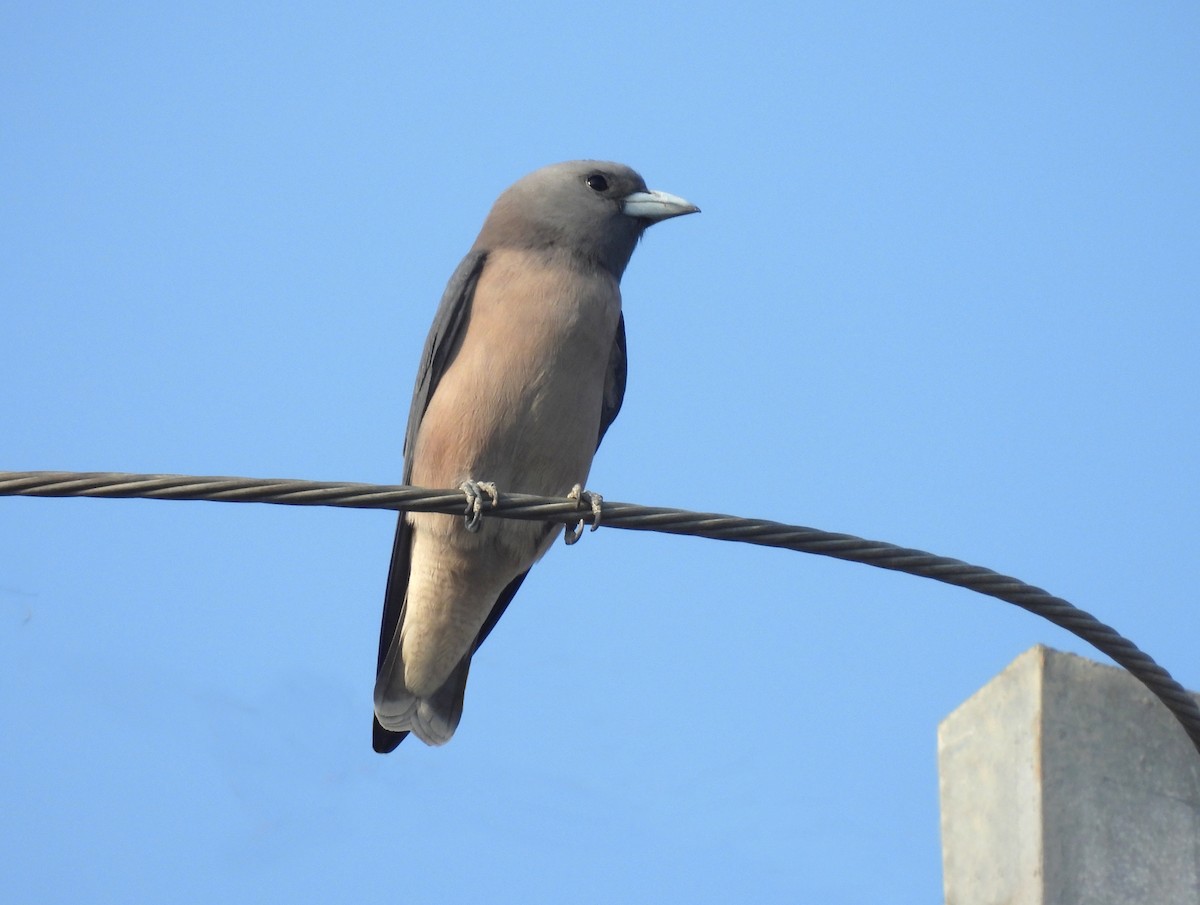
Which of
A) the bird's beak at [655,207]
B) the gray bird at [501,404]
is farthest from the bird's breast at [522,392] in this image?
the bird's beak at [655,207]

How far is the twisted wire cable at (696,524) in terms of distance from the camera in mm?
4074

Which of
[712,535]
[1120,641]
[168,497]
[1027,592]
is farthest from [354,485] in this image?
[1120,641]

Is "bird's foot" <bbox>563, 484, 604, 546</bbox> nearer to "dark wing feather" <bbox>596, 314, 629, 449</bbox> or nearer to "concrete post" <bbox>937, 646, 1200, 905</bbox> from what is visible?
Result: "dark wing feather" <bbox>596, 314, 629, 449</bbox>

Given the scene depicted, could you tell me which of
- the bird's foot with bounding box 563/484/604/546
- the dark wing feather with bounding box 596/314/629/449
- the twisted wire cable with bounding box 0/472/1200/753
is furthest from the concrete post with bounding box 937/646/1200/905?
the dark wing feather with bounding box 596/314/629/449

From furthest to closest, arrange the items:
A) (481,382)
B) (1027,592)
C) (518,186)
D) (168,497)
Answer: (518,186) → (481,382) → (1027,592) → (168,497)

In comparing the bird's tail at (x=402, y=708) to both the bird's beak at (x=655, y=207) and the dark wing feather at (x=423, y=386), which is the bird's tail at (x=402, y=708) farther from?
the bird's beak at (x=655, y=207)

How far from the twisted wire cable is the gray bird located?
1315mm

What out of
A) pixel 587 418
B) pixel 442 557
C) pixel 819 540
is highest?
pixel 587 418

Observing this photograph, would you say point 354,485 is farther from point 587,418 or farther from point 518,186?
point 518,186

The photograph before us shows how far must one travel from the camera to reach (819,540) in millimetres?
4418

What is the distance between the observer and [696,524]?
4.50m

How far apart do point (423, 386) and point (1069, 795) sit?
319 cm

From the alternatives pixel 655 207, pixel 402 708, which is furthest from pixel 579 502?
pixel 655 207

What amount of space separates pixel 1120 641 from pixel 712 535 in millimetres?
1195
